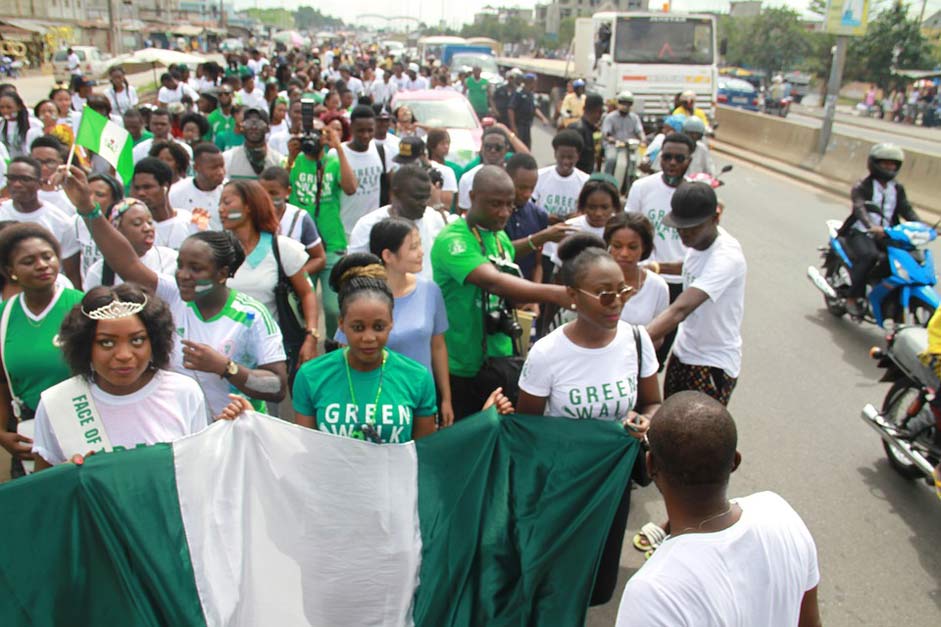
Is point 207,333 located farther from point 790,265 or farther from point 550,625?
point 790,265

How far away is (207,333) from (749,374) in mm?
4832

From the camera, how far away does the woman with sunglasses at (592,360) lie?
3.07m

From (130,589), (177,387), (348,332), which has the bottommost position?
(130,589)

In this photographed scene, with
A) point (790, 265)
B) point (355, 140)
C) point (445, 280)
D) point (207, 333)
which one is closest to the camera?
point (207, 333)

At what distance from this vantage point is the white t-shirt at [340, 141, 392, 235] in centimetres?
659

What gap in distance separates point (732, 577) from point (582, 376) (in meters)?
1.33

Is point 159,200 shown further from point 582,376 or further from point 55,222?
point 582,376

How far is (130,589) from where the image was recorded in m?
2.61

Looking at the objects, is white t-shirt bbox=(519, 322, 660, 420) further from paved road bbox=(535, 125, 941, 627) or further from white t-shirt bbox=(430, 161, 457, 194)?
white t-shirt bbox=(430, 161, 457, 194)

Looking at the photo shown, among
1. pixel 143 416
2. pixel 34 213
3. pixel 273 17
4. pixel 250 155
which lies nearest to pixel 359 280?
pixel 143 416

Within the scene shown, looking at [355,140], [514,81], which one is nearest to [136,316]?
[355,140]

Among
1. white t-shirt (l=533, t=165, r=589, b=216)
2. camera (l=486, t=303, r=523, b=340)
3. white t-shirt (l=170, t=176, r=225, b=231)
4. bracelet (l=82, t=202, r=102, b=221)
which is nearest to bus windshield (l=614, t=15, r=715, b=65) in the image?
white t-shirt (l=533, t=165, r=589, b=216)

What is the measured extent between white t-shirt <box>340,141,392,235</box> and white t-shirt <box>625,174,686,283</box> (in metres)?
2.19

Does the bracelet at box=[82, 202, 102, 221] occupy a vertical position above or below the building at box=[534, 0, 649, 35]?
below
